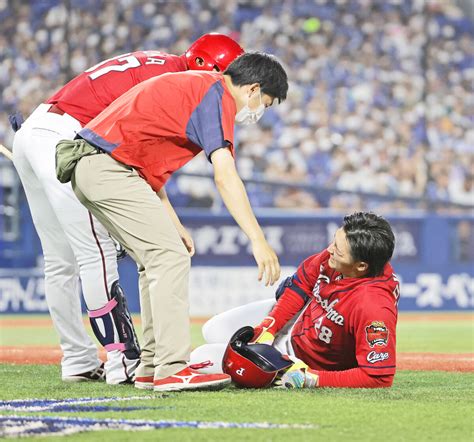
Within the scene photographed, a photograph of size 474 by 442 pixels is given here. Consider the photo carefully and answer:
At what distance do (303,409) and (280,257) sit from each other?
9.97 metres

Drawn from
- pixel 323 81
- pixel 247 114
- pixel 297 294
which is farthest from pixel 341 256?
pixel 323 81

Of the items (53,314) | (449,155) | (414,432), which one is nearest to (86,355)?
(53,314)

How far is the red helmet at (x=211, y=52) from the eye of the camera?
18.8ft

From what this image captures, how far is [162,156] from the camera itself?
4.59 m

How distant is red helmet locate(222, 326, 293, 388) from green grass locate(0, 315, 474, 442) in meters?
0.09

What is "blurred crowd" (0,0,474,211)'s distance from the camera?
1404cm

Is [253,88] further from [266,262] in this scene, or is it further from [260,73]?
[266,262]

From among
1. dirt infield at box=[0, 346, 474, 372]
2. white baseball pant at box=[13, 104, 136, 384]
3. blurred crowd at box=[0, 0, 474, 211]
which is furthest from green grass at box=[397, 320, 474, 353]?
white baseball pant at box=[13, 104, 136, 384]

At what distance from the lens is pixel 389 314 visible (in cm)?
454

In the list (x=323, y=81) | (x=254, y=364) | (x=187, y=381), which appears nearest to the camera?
(x=187, y=381)

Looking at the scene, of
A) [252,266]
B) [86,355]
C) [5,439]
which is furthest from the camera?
[252,266]

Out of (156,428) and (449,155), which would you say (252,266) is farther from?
(156,428)

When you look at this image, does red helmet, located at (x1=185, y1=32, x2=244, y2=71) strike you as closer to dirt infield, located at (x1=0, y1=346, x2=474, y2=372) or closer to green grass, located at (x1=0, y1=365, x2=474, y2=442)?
green grass, located at (x1=0, y1=365, x2=474, y2=442)

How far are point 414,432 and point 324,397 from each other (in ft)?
3.15
